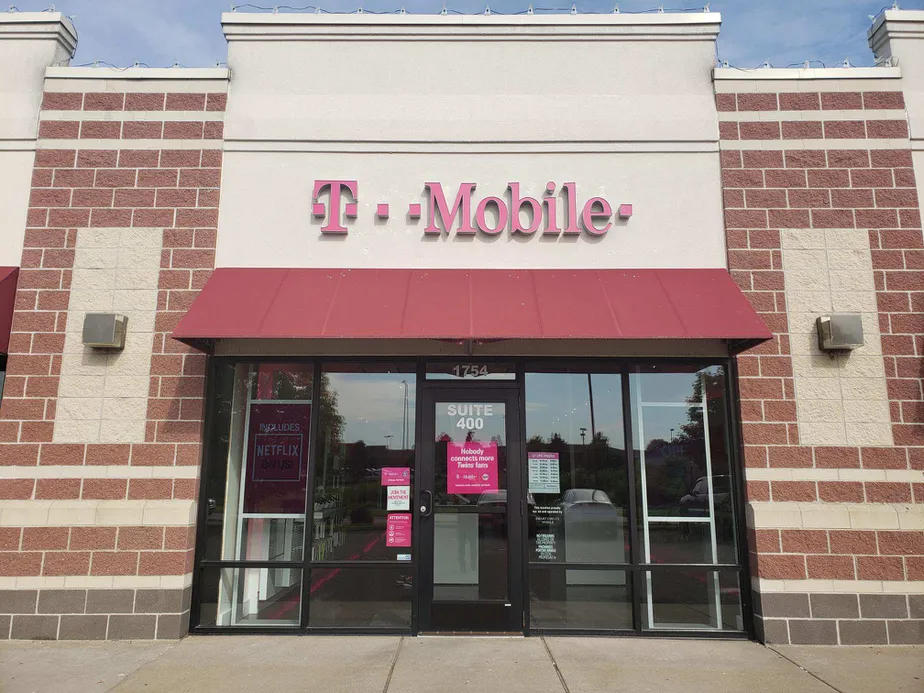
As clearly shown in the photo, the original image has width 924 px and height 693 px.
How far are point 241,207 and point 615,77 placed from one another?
4403 millimetres

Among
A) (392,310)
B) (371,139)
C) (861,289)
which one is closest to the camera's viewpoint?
(392,310)

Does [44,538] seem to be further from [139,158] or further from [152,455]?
[139,158]

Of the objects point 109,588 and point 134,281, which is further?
point 134,281

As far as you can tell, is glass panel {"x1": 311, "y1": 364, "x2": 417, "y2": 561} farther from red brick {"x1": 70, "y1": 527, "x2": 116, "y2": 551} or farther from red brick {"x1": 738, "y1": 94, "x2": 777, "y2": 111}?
red brick {"x1": 738, "y1": 94, "x2": 777, "y2": 111}

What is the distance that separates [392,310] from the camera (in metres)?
6.10

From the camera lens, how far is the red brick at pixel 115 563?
6.14 m

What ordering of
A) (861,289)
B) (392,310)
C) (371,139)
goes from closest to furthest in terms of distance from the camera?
(392,310)
(861,289)
(371,139)

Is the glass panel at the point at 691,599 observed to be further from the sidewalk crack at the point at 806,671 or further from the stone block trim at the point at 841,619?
the sidewalk crack at the point at 806,671

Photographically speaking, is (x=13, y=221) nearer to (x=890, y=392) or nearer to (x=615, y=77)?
(x=615, y=77)

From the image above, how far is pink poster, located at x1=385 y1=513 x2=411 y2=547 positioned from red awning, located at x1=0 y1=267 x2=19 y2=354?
4350 mm

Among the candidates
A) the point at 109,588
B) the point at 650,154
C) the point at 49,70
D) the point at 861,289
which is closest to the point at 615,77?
the point at 650,154

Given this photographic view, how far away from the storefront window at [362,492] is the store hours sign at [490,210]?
162cm

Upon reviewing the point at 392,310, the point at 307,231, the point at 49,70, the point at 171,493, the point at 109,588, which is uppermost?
the point at 49,70

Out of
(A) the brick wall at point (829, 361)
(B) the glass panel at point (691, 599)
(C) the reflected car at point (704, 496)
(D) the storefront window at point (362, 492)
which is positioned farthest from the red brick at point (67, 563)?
(A) the brick wall at point (829, 361)
